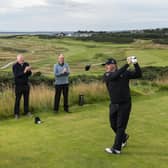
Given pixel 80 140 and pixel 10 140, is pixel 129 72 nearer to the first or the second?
pixel 80 140

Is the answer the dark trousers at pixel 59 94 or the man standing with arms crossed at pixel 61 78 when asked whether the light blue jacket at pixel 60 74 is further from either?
the dark trousers at pixel 59 94

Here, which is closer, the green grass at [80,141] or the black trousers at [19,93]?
the green grass at [80,141]

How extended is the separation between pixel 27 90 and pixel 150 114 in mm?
3785

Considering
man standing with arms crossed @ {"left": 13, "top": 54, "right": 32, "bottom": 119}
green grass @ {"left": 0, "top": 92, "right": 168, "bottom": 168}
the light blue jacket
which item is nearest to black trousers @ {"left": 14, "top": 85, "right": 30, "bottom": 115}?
man standing with arms crossed @ {"left": 13, "top": 54, "right": 32, "bottom": 119}

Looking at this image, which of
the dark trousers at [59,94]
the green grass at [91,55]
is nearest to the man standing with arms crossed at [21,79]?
the dark trousers at [59,94]

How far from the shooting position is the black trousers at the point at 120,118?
7.83m

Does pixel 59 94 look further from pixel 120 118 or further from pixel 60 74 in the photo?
pixel 120 118

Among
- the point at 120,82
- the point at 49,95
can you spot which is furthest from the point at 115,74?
the point at 49,95

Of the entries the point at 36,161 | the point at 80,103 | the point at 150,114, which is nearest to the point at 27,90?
the point at 80,103

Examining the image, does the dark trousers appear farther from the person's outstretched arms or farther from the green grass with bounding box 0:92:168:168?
the person's outstretched arms

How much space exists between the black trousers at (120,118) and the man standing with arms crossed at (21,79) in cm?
449

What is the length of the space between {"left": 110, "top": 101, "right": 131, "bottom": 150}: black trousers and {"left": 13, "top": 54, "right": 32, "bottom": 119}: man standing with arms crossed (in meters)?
4.49

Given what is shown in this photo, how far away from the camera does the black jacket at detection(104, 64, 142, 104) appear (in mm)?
7570

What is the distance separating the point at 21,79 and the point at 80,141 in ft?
12.8
